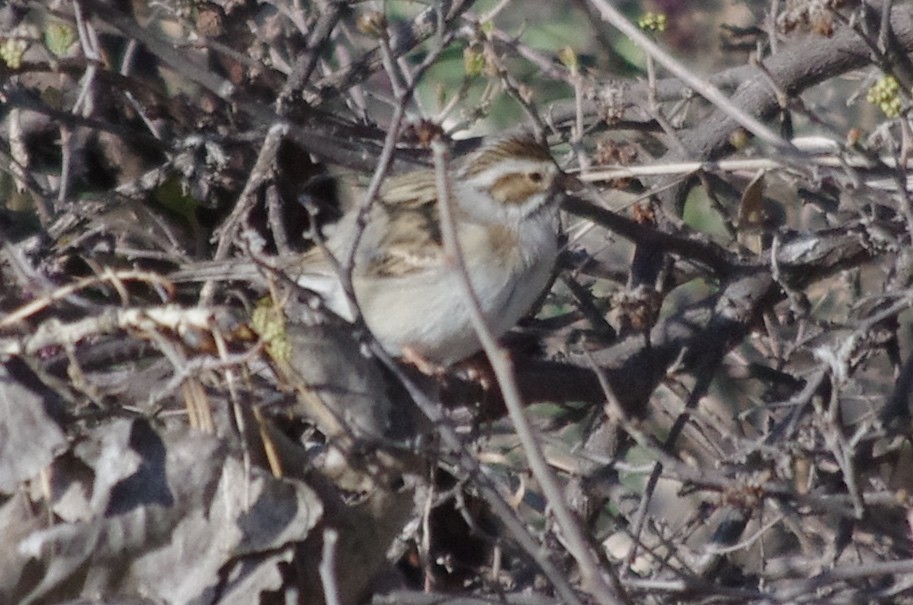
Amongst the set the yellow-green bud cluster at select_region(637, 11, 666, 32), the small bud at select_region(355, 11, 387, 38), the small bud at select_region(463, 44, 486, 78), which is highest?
the small bud at select_region(355, 11, 387, 38)

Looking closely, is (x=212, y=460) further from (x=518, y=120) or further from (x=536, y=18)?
(x=536, y=18)

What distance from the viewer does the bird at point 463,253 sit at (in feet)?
13.1

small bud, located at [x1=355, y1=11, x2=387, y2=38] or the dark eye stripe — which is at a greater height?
small bud, located at [x1=355, y1=11, x2=387, y2=38]

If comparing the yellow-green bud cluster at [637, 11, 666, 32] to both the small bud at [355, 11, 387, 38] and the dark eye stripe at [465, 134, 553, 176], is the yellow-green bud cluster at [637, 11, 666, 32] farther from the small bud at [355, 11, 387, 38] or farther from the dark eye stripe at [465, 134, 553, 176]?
the small bud at [355, 11, 387, 38]

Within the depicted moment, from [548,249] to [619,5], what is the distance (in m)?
3.10

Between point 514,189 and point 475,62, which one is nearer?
point 475,62

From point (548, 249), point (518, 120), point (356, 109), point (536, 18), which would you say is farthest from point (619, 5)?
point (548, 249)

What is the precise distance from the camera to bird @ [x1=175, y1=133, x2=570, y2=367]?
13.1ft

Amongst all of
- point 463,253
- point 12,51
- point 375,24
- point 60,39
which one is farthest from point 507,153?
point 375,24

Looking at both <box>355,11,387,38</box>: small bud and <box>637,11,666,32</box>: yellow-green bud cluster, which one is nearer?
<box>355,11,387,38</box>: small bud

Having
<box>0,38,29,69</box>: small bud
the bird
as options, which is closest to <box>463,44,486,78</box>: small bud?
the bird

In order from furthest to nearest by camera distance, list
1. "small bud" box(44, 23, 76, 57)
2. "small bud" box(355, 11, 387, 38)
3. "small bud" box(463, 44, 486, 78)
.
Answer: "small bud" box(44, 23, 76, 57) → "small bud" box(463, 44, 486, 78) → "small bud" box(355, 11, 387, 38)

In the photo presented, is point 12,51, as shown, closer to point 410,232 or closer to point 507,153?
point 410,232

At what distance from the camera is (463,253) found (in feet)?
13.0
